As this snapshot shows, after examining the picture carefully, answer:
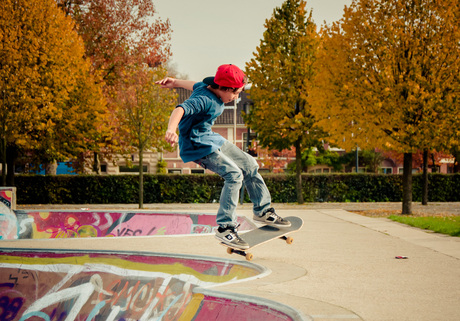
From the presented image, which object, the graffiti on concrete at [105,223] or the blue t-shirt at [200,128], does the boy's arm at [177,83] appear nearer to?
the blue t-shirt at [200,128]

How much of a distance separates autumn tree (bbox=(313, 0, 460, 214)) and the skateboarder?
1338 cm

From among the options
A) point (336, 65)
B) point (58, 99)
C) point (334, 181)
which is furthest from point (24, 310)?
point (334, 181)

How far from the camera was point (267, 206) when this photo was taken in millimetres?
6207

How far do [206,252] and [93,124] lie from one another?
15940mm

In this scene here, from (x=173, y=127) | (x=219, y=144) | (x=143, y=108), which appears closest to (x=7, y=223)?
(x=219, y=144)

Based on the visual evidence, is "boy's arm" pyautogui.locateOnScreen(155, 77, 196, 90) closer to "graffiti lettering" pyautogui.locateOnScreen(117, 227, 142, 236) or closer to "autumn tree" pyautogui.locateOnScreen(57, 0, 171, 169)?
"graffiti lettering" pyautogui.locateOnScreen(117, 227, 142, 236)

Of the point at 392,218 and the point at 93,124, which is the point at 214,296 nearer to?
the point at 392,218

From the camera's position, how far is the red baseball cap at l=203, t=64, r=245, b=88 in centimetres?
541

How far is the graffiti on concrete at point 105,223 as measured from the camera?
13609mm

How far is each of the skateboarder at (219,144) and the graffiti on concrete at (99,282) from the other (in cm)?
109

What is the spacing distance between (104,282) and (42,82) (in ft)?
58.7

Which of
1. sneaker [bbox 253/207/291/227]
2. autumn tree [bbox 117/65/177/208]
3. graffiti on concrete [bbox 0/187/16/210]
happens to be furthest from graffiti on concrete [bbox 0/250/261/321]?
autumn tree [bbox 117/65/177/208]

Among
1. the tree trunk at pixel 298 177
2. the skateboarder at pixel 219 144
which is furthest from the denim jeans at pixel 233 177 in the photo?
the tree trunk at pixel 298 177

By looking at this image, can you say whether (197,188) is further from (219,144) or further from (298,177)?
(219,144)
